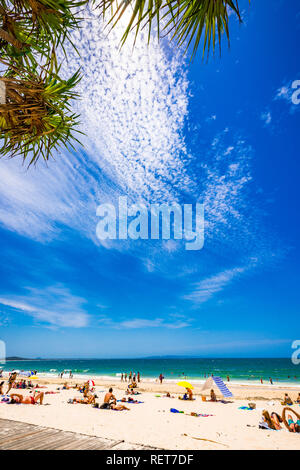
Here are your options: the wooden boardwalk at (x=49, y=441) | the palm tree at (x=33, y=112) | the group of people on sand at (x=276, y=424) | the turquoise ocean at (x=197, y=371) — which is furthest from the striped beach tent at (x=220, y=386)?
the turquoise ocean at (x=197, y=371)

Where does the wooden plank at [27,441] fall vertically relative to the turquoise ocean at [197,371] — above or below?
above

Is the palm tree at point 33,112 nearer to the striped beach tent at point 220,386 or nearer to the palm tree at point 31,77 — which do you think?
the palm tree at point 31,77

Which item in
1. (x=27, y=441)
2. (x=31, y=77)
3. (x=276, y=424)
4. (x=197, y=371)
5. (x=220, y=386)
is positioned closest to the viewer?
(x=31, y=77)

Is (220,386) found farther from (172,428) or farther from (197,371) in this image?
(197,371)

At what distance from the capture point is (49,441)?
4336mm

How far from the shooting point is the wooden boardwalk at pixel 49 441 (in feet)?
13.3

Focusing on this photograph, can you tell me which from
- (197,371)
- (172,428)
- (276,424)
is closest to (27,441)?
(172,428)

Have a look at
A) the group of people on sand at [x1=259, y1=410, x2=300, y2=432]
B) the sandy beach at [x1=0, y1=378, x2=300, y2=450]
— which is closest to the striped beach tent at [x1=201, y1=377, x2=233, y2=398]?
the sandy beach at [x1=0, y1=378, x2=300, y2=450]

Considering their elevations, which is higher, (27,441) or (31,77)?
(31,77)

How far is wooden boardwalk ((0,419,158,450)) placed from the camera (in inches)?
159

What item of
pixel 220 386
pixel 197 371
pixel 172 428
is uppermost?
pixel 172 428
